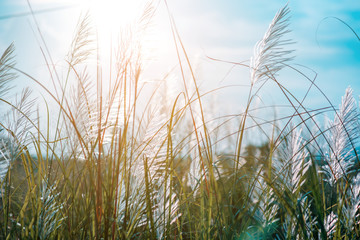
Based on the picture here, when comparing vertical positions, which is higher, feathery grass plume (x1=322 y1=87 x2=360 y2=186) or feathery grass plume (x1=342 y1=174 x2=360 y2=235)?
feathery grass plume (x1=322 y1=87 x2=360 y2=186)

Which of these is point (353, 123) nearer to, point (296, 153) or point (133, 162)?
point (296, 153)

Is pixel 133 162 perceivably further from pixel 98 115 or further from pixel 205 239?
pixel 205 239

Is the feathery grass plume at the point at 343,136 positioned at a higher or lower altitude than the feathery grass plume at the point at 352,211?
higher

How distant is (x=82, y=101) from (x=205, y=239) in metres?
0.71

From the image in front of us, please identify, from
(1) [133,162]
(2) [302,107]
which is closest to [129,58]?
(1) [133,162]

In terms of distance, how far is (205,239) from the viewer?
4.25ft

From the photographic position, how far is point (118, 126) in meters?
1.29

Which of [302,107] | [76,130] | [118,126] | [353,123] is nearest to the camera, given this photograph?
[76,130]

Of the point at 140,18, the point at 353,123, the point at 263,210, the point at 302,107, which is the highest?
the point at 140,18

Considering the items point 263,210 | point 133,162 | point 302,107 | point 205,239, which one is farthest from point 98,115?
point 302,107

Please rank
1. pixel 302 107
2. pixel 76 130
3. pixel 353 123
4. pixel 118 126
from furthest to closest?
pixel 302 107
pixel 353 123
pixel 118 126
pixel 76 130

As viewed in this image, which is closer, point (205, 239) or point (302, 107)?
point (205, 239)

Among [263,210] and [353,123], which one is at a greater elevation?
[353,123]

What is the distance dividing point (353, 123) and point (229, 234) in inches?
28.3
